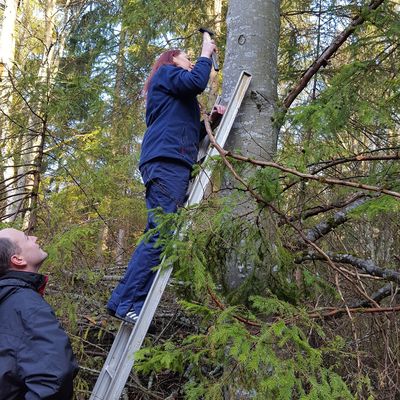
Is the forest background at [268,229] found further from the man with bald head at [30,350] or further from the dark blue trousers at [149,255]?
the man with bald head at [30,350]

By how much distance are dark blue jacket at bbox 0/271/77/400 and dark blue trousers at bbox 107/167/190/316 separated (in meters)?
0.80

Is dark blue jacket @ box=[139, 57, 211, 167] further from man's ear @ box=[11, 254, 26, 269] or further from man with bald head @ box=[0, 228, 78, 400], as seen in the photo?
man with bald head @ box=[0, 228, 78, 400]

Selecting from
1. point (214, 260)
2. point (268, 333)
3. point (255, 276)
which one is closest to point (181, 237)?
point (214, 260)

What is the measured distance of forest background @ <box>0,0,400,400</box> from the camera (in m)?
1.92

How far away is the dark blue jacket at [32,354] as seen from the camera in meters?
1.84

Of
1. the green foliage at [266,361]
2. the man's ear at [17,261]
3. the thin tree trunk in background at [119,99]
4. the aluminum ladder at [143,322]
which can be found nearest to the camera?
the green foliage at [266,361]

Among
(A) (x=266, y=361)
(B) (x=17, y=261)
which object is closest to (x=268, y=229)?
(A) (x=266, y=361)

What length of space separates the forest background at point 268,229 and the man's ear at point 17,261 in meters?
0.75

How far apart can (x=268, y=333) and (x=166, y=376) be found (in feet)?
8.40

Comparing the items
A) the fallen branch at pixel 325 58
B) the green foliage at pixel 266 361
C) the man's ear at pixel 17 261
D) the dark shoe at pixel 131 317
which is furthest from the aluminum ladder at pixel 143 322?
the man's ear at pixel 17 261

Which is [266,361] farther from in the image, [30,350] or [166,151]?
[166,151]

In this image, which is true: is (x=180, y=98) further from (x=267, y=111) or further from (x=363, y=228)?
(x=363, y=228)

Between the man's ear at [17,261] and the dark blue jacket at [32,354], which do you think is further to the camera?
the man's ear at [17,261]

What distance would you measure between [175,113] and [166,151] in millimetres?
299
